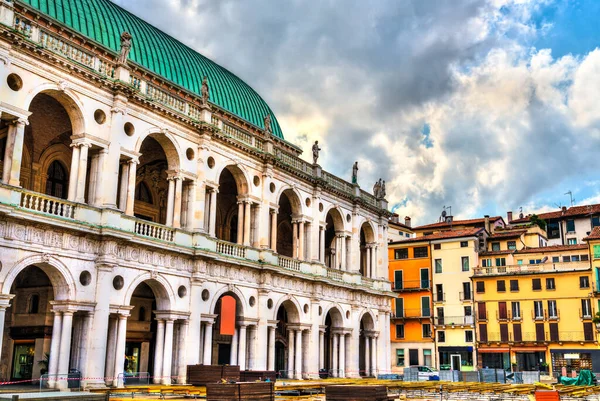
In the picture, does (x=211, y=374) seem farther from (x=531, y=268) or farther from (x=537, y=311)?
(x=531, y=268)

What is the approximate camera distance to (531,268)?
196 ft

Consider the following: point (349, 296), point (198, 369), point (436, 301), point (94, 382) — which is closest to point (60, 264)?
point (94, 382)

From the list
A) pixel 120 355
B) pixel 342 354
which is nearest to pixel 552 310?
pixel 342 354

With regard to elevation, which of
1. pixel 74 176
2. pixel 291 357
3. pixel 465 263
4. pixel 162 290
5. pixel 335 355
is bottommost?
pixel 291 357

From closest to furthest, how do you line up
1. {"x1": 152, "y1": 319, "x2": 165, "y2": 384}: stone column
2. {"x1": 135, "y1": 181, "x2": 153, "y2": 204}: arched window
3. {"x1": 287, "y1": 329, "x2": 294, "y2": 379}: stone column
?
{"x1": 152, "y1": 319, "x2": 165, "y2": 384}: stone column, {"x1": 135, "y1": 181, "x2": 153, "y2": 204}: arched window, {"x1": 287, "y1": 329, "x2": 294, "y2": 379}: stone column

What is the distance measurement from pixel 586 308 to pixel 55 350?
152 ft

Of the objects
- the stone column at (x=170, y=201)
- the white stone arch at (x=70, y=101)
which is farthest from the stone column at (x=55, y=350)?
the white stone arch at (x=70, y=101)

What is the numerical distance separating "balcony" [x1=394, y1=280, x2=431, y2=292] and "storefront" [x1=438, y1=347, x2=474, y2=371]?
601 cm

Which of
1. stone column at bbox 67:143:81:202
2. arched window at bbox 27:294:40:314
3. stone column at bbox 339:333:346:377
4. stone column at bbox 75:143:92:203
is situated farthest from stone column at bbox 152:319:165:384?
stone column at bbox 339:333:346:377

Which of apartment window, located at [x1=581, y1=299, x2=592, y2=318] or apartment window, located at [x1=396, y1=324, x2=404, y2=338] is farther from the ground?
apartment window, located at [x1=581, y1=299, x2=592, y2=318]

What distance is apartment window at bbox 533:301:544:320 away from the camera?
58.2 metres

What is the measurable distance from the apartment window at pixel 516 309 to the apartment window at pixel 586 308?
5.44m

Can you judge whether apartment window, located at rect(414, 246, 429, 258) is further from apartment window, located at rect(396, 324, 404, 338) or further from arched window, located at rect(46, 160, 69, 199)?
arched window, located at rect(46, 160, 69, 199)

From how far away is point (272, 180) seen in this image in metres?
39.4
